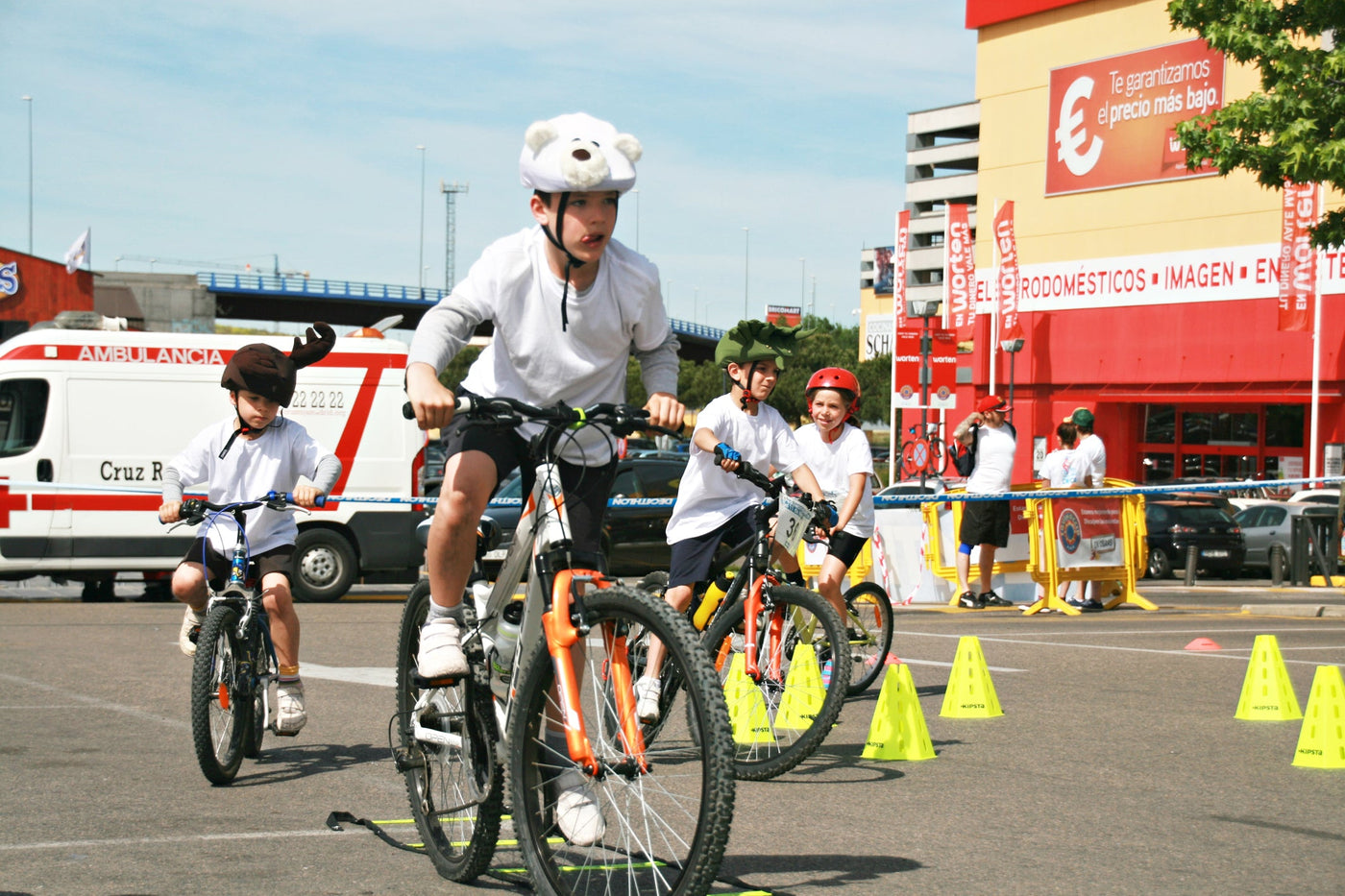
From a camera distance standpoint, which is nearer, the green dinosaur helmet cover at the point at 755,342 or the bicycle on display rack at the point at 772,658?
the bicycle on display rack at the point at 772,658

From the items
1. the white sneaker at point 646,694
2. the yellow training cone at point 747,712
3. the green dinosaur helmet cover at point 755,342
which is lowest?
the yellow training cone at point 747,712

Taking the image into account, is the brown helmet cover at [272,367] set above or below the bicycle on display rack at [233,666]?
above

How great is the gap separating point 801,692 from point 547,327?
9.40 ft

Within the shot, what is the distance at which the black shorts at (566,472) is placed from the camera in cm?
413

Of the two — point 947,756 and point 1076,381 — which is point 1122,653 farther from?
point 1076,381

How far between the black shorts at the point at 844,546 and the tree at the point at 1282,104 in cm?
968

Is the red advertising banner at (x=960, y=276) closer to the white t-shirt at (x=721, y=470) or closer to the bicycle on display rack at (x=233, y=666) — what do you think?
the white t-shirt at (x=721, y=470)

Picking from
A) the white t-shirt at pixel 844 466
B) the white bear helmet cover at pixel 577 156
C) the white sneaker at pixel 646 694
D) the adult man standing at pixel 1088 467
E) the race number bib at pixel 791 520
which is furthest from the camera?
the adult man standing at pixel 1088 467

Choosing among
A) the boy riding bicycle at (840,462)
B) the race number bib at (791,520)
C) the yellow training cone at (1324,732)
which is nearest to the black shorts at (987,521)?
the boy riding bicycle at (840,462)

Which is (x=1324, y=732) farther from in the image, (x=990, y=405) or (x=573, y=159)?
(x=990, y=405)

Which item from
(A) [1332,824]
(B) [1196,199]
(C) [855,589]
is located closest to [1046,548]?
(C) [855,589]

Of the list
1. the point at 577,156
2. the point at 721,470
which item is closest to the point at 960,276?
the point at 721,470

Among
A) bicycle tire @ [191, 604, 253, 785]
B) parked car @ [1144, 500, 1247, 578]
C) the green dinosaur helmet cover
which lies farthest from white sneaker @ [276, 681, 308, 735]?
parked car @ [1144, 500, 1247, 578]

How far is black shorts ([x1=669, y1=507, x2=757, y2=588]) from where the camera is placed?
7285 millimetres
